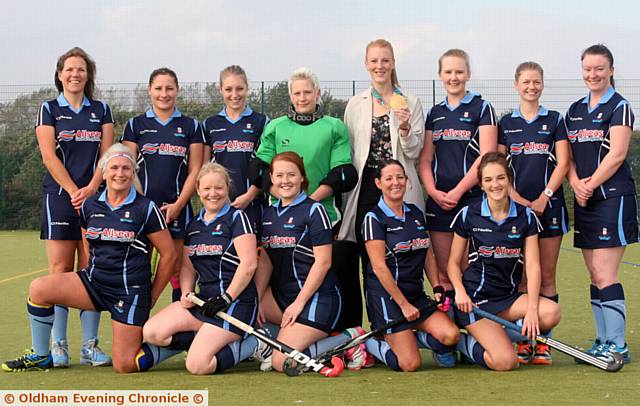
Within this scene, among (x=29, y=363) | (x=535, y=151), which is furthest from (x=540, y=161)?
(x=29, y=363)

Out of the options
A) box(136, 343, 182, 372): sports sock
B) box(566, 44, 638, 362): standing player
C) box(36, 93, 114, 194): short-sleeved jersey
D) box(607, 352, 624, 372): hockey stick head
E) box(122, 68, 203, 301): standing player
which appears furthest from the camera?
box(122, 68, 203, 301): standing player

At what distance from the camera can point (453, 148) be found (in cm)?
532

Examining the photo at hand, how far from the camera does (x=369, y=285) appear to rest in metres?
5.08

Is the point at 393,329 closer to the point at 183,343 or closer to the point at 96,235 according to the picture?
the point at 183,343

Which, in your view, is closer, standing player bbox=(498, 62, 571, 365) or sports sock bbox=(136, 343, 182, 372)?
sports sock bbox=(136, 343, 182, 372)

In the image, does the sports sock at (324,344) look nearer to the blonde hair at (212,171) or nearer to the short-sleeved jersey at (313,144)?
the short-sleeved jersey at (313,144)

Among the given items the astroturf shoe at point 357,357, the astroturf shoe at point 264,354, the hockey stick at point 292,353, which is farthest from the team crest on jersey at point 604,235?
the astroturf shoe at point 264,354

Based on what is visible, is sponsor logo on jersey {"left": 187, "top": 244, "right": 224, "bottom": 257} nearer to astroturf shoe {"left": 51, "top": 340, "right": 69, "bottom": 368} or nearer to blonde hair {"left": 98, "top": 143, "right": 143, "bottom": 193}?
blonde hair {"left": 98, "top": 143, "right": 143, "bottom": 193}

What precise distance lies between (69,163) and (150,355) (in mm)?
1213

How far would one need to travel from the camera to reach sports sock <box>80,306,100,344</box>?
17.0 ft

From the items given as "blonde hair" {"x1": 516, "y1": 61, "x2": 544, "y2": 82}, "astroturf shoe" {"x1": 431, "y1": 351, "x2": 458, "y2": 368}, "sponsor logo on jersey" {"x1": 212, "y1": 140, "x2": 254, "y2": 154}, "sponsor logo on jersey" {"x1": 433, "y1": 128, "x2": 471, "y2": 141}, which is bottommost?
"astroturf shoe" {"x1": 431, "y1": 351, "x2": 458, "y2": 368}

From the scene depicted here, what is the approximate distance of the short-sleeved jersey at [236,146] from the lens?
5.46 metres

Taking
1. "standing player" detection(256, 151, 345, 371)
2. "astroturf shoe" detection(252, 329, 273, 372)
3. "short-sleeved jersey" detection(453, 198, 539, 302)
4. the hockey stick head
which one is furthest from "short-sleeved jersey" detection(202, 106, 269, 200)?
the hockey stick head

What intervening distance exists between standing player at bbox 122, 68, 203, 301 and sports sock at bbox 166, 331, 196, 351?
52cm
